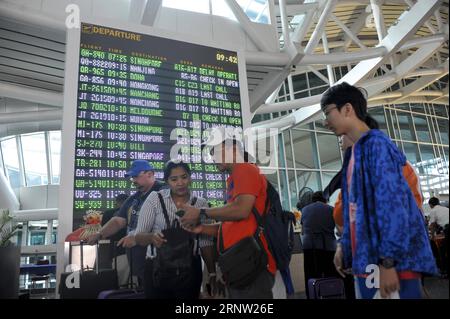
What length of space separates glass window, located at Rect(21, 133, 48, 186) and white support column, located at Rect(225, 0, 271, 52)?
15.8m

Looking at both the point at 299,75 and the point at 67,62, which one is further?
the point at 299,75

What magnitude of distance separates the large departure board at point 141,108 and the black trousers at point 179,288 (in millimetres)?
1653

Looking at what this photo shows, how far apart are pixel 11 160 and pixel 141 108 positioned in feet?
58.5

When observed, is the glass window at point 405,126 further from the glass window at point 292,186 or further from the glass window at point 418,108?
the glass window at point 292,186

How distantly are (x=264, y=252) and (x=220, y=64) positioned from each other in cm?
371

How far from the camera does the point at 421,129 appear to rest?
23.2 meters

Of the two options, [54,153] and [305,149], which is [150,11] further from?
[54,153]

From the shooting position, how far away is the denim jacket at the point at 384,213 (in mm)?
1638

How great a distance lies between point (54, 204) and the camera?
1941 cm

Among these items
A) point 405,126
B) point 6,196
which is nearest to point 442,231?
point 6,196

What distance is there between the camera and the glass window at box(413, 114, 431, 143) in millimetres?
23016

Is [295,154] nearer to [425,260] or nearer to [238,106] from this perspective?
[238,106]

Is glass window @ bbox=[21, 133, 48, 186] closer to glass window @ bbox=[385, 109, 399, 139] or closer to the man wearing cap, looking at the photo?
the man wearing cap

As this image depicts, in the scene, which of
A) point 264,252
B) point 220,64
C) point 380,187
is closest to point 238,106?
point 220,64
